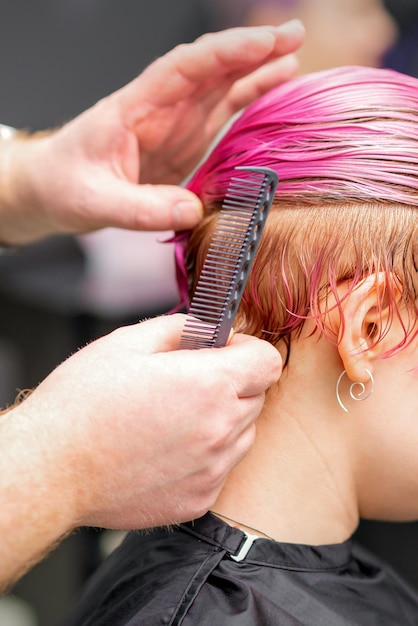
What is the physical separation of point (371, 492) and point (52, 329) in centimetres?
152

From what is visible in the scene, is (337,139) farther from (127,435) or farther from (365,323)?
(127,435)

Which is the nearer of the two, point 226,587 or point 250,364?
point 250,364

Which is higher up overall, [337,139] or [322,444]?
[337,139]

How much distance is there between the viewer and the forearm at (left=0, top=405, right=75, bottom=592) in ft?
2.53

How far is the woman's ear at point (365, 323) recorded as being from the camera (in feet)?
3.03

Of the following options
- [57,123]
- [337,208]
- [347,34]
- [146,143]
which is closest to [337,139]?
[337,208]

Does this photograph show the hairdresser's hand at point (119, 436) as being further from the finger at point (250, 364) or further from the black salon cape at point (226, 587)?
the black salon cape at point (226, 587)

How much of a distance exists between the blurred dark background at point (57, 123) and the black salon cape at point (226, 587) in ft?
4.03

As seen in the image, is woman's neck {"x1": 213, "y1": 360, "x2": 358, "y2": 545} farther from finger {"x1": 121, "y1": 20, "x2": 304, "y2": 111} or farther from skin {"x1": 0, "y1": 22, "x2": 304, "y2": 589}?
finger {"x1": 121, "y1": 20, "x2": 304, "y2": 111}

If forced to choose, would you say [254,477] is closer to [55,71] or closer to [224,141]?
[224,141]

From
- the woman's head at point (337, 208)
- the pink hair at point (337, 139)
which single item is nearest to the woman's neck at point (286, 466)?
the woman's head at point (337, 208)

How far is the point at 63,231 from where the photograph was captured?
1420 mm

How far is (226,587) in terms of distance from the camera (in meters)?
0.95

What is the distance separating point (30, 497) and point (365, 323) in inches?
20.1
